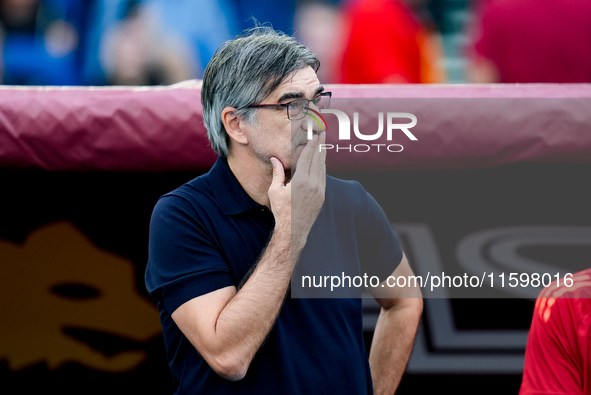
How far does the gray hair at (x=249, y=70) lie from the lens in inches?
69.6

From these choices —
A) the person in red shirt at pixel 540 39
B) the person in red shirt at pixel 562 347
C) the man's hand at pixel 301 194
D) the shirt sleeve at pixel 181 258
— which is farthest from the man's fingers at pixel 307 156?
the person in red shirt at pixel 540 39

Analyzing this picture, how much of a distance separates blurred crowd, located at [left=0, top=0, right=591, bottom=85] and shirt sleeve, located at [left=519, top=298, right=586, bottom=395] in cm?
175

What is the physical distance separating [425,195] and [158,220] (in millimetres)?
679

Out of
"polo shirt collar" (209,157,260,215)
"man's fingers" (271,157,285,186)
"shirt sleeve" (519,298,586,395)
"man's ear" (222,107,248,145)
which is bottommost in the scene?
"shirt sleeve" (519,298,586,395)

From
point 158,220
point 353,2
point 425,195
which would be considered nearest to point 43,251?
point 158,220

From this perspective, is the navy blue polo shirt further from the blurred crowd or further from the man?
the blurred crowd

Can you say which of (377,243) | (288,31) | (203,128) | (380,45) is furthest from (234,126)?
(288,31)

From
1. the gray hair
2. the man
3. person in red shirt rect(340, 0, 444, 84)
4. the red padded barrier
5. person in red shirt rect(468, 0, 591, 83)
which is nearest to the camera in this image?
the man

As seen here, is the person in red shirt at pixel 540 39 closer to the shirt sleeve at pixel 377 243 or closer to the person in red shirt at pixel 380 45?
the person in red shirt at pixel 380 45

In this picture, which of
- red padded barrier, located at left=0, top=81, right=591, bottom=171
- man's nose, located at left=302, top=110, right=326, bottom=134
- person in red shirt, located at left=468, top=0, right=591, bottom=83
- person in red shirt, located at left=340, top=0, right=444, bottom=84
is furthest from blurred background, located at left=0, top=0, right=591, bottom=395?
person in red shirt, located at left=340, top=0, right=444, bottom=84

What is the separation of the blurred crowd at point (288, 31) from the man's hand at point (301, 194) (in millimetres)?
1876

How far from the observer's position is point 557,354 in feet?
5.91

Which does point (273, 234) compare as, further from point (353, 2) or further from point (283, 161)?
point (353, 2)

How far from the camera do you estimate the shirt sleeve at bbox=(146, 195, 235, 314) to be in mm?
1680
